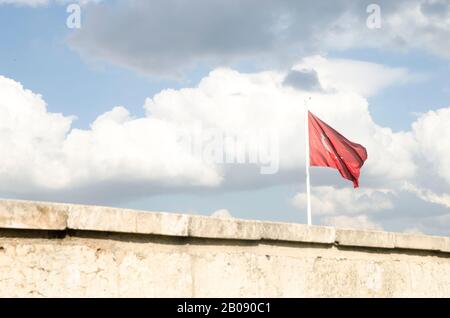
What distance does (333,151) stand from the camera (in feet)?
34.1

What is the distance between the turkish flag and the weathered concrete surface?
12.6 ft

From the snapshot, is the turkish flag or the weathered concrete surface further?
the turkish flag

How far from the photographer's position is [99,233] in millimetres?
4320

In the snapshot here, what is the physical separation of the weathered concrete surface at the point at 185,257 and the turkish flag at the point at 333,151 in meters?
3.84

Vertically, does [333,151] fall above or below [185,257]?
above

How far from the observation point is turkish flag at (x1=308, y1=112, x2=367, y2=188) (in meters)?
10.3

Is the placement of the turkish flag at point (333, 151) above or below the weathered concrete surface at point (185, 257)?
above

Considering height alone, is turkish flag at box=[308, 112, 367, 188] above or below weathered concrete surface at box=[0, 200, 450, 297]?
above

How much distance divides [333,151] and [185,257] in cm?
601

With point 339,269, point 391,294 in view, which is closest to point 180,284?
point 339,269

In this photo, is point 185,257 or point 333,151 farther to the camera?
point 333,151

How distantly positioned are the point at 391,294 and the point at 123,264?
2747 millimetres

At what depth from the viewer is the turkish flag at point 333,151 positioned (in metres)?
10.3
